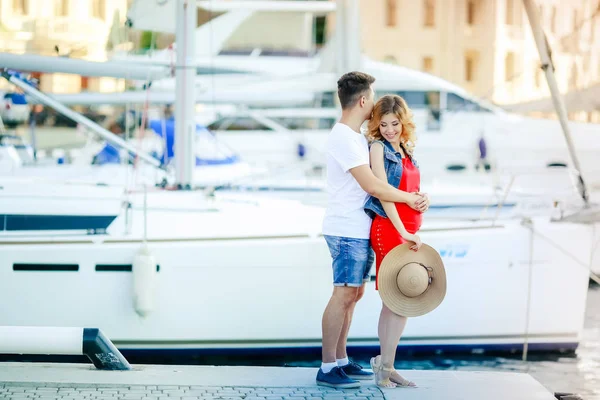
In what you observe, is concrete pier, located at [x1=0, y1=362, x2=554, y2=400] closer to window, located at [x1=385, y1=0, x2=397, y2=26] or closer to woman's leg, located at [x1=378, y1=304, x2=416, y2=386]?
woman's leg, located at [x1=378, y1=304, x2=416, y2=386]

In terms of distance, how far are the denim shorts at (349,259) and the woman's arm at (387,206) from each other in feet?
0.74

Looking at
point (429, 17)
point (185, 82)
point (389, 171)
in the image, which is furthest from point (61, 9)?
point (429, 17)

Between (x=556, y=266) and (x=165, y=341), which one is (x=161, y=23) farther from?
(x=556, y=266)

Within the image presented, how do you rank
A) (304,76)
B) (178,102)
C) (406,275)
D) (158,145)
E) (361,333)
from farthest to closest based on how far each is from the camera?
(158,145) → (304,76) → (178,102) → (361,333) → (406,275)

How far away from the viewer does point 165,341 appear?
316 inches

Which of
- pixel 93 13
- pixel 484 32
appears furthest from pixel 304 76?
pixel 484 32

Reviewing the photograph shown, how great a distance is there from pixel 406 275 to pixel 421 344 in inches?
138

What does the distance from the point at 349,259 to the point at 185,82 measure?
4.20m

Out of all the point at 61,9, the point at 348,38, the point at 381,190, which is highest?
the point at 61,9

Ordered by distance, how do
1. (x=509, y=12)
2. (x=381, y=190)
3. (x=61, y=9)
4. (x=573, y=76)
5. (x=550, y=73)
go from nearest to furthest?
(x=381, y=190)
(x=550, y=73)
(x=61, y=9)
(x=573, y=76)
(x=509, y=12)

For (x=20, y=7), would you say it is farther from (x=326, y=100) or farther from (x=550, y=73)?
(x=326, y=100)

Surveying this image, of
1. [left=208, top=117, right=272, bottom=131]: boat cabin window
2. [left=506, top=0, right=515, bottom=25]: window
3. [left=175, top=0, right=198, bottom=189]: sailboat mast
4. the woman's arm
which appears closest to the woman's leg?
the woman's arm

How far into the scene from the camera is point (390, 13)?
40.2m

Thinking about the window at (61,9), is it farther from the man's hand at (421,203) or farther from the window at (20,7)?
the man's hand at (421,203)
